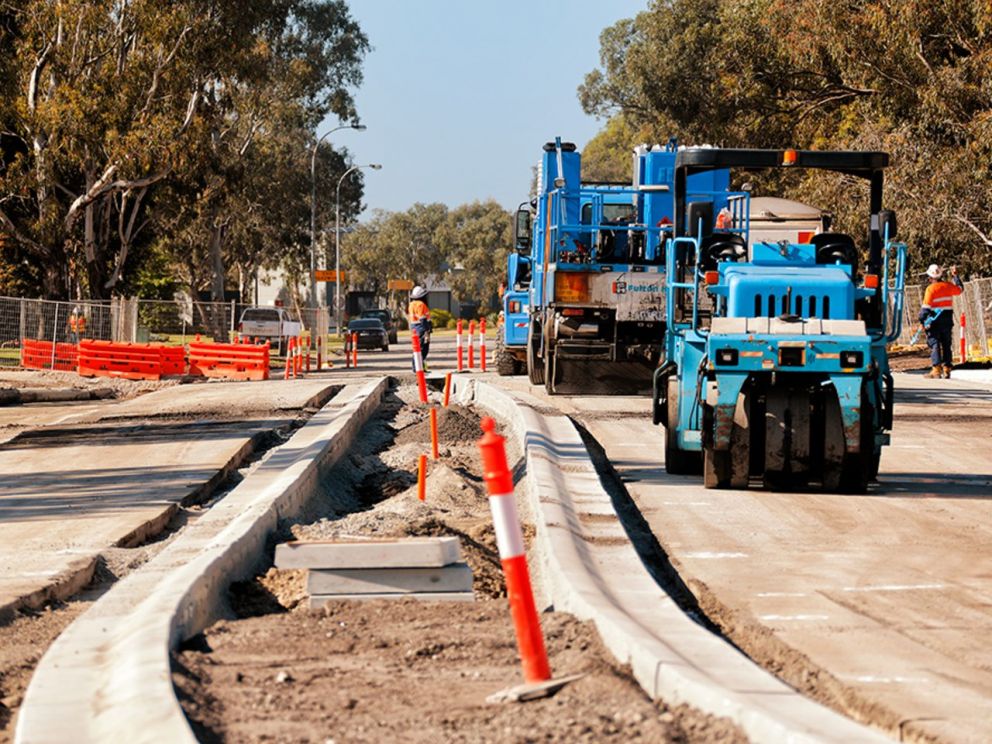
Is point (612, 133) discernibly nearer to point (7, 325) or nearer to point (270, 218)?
point (270, 218)

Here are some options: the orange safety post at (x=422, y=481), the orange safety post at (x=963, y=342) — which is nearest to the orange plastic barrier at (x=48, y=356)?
the orange safety post at (x=963, y=342)

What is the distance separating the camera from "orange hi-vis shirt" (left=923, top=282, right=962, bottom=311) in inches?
1190

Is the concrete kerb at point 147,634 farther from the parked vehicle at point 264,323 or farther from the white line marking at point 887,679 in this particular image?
the parked vehicle at point 264,323

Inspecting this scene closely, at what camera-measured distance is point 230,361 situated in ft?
125

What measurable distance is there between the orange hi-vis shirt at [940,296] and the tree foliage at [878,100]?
341 inches

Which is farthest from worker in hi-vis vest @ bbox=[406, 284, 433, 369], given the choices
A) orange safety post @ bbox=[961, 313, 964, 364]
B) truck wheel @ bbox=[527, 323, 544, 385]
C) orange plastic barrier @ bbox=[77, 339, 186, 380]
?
orange safety post @ bbox=[961, 313, 964, 364]

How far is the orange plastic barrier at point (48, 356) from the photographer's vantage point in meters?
40.2

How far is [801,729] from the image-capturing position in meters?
5.17

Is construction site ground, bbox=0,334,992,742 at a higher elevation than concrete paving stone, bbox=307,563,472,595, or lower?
lower

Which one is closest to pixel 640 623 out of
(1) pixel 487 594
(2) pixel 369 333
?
(1) pixel 487 594

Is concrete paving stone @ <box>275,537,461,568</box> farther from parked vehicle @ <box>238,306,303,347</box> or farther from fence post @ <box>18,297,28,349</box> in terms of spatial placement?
parked vehicle @ <box>238,306,303,347</box>

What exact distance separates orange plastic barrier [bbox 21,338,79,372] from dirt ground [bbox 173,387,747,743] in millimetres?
31538

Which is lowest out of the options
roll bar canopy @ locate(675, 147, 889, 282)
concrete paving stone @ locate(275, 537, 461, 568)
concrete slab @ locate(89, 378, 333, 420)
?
concrete slab @ locate(89, 378, 333, 420)

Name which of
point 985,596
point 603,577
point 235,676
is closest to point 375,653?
point 235,676
